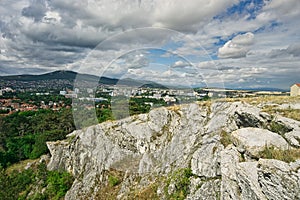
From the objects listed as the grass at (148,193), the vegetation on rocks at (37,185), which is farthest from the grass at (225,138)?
the vegetation on rocks at (37,185)

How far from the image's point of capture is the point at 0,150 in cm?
4225

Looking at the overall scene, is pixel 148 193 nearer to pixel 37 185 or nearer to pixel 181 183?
pixel 181 183

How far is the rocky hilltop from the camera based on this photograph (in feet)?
24.6

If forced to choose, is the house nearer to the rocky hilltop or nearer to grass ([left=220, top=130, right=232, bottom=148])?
the rocky hilltop

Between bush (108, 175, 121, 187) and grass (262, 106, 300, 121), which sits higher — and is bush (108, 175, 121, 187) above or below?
below

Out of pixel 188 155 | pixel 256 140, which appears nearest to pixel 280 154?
pixel 256 140

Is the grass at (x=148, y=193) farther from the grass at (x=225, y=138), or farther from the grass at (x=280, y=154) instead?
the grass at (x=280, y=154)

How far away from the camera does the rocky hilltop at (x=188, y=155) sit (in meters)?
7.50

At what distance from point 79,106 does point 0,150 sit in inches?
1379

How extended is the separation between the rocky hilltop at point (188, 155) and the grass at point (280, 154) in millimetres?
30

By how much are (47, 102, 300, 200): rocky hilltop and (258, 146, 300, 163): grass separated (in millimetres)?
30

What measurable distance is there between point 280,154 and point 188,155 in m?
7.16

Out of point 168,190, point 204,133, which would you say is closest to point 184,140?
point 204,133

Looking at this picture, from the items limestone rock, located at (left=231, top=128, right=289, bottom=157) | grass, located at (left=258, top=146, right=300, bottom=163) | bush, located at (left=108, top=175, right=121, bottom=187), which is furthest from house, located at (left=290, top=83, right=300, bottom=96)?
bush, located at (left=108, top=175, right=121, bottom=187)
